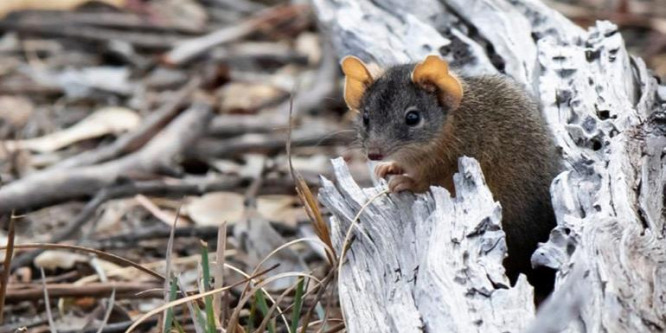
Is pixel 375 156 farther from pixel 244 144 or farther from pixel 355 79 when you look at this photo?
pixel 244 144

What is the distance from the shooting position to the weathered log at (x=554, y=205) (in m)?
3.28

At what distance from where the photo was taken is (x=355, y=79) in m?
5.16

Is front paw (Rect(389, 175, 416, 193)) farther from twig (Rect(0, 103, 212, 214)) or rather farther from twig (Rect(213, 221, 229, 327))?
twig (Rect(0, 103, 212, 214))

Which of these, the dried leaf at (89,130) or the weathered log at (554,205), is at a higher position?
the weathered log at (554,205)

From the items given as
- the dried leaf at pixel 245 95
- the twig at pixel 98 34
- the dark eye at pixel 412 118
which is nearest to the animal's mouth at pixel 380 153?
the dark eye at pixel 412 118

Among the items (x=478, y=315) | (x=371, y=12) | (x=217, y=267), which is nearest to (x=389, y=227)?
(x=217, y=267)

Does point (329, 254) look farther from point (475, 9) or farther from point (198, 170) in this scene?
point (198, 170)

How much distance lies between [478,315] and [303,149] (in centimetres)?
490

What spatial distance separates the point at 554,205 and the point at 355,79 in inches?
56.8

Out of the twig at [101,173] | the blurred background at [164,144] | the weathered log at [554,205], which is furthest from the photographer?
the twig at [101,173]

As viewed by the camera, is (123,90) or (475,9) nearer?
(475,9)

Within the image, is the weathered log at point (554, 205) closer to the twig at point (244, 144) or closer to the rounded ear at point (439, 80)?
the rounded ear at point (439, 80)

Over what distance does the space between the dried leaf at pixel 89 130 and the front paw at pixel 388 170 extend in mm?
2981

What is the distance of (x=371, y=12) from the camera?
6.26m
